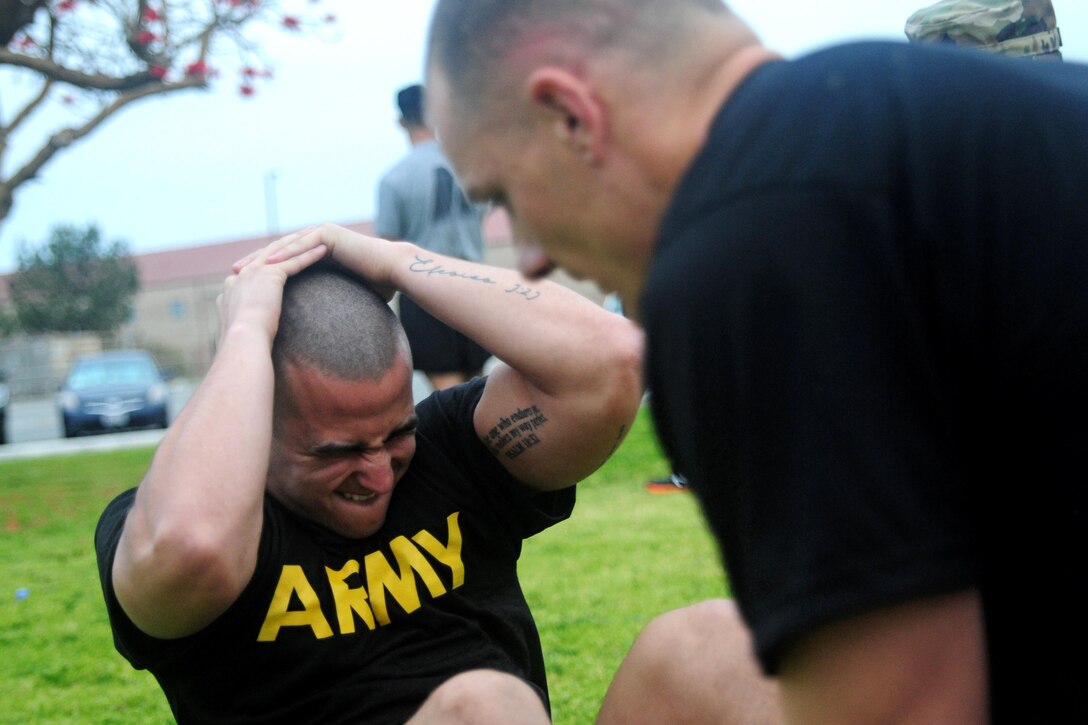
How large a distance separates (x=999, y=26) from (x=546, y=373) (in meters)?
2.40

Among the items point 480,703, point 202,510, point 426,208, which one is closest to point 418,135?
point 426,208

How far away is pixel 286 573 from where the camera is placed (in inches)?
85.1

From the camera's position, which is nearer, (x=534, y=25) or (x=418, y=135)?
(x=534, y=25)

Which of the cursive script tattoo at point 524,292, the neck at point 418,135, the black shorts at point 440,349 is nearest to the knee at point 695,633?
the cursive script tattoo at point 524,292

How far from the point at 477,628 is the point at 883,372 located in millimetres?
1443

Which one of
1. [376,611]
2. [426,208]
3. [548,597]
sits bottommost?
[548,597]

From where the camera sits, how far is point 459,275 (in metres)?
2.45

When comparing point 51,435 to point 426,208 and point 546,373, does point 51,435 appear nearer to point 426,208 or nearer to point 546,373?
point 426,208

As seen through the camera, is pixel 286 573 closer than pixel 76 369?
Yes

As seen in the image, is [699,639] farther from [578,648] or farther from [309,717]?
[578,648]

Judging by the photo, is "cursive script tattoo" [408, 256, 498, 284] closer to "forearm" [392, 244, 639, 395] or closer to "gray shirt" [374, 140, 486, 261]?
"forearm" [392, 244, 639, 395]

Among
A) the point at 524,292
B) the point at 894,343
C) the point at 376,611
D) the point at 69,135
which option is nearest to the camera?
the point at 894,343

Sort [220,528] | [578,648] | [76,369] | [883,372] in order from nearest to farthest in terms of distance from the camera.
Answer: [883,372], [220,528], [578,648], [76,369]

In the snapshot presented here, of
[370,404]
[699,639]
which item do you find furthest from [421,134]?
[699,639]
